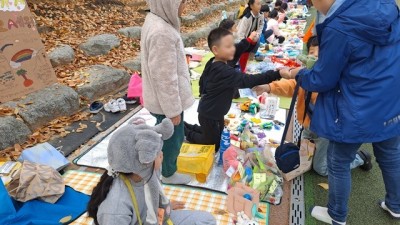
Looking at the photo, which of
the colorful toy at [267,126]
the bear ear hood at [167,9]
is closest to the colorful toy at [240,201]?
the bear ear hood at [167,9]

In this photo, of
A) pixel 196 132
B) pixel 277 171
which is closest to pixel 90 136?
pixel 196 132

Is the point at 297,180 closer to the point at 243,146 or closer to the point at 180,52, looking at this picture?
the point at 243,146

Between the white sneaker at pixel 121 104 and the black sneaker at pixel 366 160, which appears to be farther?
the white sneaker at pixel 121 104

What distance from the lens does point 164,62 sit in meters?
2.21

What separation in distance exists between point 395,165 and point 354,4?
3.91 feet

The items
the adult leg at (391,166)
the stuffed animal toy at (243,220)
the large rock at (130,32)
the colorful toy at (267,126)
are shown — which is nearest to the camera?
the adult leg at (391,166)

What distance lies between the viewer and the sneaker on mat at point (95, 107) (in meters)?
4.29

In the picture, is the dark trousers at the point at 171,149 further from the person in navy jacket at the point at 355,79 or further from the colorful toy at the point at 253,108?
the colorful toy at the point at 253,108

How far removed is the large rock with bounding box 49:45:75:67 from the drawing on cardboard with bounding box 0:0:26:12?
161 centimetres

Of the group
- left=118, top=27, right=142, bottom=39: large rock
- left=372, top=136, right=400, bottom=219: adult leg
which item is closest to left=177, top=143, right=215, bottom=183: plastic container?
left=372, top=136, right=400, bottom=219: adult leg

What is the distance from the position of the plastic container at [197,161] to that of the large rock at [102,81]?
2221 mm

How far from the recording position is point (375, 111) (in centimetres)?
187

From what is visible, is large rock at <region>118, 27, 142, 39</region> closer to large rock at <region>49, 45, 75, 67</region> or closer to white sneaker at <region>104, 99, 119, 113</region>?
large rock at <region>49, 45, 75, 67</region>

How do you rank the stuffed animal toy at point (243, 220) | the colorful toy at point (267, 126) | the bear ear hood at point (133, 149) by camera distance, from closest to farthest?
1. the bear ear hood at point (133, 149)
2. the stuffed animal toy at point (243, 220)
3. the colorful toy at point (267, 126)
